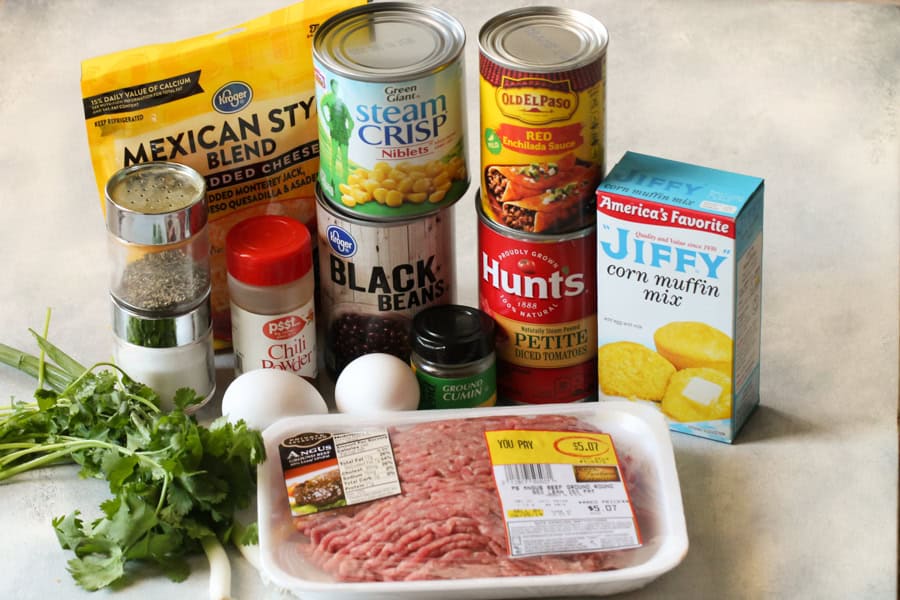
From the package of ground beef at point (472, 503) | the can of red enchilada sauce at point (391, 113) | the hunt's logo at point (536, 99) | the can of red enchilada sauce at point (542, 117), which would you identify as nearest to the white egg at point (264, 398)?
the package of ground beef at point (472, 503)

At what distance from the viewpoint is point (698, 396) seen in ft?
6.50

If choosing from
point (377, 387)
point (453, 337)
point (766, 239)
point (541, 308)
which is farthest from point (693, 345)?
point (766, 239)

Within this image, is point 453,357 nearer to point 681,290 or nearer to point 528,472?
point 528,472

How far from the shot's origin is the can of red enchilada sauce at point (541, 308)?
1.93 meters

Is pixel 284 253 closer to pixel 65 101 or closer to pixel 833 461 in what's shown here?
pixel 833 461

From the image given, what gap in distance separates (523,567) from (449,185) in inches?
21.2

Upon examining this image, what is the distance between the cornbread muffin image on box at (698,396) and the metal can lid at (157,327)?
655 mm

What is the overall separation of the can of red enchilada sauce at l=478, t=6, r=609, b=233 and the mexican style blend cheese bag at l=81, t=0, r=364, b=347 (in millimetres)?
305

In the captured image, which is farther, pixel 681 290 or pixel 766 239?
A: pixel 766 239

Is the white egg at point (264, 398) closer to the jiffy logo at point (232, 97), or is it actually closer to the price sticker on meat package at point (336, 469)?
the price sticker on meat package at point (336, 469)

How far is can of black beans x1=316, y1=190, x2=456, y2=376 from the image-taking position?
1.98m

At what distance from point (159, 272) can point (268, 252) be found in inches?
5.9

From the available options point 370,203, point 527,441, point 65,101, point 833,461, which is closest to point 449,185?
point 370,203

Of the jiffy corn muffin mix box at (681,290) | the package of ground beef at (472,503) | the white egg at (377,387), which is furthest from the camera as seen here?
the white egg at (377,387)
